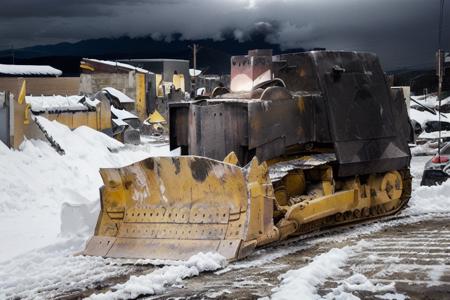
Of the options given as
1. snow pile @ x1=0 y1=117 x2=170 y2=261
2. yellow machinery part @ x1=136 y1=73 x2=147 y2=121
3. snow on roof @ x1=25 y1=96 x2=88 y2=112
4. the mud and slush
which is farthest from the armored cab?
yellow machinery part @ x1=136 y1=73 x2=147 y2=121

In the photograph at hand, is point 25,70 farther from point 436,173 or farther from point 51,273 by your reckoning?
point 51,273

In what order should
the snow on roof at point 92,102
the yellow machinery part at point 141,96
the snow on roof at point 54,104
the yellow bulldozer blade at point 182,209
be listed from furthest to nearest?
1. the yellow machinery part at point 141,96
2. the snow on roof at point 92,102
3. the snow on roof at point 54,104
4. the yellow bulldozer blade at point 182,209

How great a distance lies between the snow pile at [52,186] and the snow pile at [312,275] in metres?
3.41

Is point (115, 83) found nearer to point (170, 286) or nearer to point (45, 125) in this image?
point (45, 125)

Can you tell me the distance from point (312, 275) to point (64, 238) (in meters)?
3.86

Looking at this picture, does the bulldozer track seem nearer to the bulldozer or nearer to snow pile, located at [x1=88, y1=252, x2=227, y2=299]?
the bulldozer

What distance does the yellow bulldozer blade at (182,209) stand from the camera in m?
7.56

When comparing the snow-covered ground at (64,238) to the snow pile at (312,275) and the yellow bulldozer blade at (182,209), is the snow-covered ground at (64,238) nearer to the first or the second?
the snow pile at (312,275)

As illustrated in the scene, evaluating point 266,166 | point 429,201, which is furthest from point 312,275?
point 429,201

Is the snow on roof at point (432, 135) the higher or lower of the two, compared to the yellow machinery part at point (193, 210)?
lower

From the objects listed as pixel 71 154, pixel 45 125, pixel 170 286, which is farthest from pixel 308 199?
pixel 45 125

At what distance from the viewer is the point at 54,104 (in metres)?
22.6

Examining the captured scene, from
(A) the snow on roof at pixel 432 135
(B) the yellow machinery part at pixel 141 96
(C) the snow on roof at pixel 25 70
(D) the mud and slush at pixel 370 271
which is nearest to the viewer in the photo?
(D) the mud and slush at pixel 370 271

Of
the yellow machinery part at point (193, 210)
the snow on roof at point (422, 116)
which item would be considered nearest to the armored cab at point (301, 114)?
the yellow machinery part at point (193, 210)
